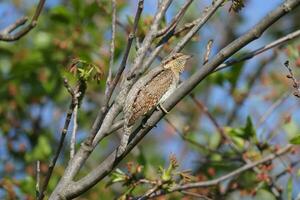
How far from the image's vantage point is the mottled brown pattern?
13.0 ft

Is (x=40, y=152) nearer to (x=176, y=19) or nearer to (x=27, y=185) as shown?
(x=27, y=185)

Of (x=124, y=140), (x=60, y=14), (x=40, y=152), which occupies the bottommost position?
(x=124, y=140)

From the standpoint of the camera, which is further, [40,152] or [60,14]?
[60,14]

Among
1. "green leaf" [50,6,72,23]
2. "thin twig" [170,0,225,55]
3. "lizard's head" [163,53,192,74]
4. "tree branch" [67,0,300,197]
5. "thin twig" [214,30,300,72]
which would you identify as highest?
"green leaf" [50,6,72,23]

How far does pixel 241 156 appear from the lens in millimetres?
5098

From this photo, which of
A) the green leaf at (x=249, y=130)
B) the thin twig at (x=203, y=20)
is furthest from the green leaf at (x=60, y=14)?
the thin twig at (x=203, y=20)

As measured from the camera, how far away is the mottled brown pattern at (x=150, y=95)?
396 centimetres

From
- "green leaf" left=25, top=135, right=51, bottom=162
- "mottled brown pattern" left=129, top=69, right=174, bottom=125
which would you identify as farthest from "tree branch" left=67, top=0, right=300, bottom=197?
"green leaf" left=25, top=135, right=51, bottom=162

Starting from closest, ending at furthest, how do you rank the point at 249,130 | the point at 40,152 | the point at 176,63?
the point at 176,63, the point at 249,130, the point at 40,152

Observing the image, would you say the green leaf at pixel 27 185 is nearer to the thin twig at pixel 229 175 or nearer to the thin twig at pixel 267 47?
the thin twig at pixel 229 175

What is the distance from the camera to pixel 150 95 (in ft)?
13.3

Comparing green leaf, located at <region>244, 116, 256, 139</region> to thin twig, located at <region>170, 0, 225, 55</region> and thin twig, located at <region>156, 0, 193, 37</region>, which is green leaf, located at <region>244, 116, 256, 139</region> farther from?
thin twig, located at <region>170, 0, 225, 55</region>

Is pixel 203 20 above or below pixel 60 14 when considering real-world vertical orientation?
below

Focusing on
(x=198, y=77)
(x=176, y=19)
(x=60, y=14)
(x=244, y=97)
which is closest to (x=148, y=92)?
(x=176, y=19)
